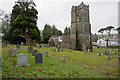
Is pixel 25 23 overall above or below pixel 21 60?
above

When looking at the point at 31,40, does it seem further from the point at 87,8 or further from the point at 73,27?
the point at 87,8

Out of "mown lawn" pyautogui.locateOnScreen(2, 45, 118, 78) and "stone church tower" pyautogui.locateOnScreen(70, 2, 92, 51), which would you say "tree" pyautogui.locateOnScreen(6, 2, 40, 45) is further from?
"mown lawn" pyautogui.locateOnScreen(2, 45, 118, 78)

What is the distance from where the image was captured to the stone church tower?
98.5 ft

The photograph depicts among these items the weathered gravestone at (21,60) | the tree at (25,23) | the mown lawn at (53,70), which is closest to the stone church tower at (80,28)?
the tree at (25,23)

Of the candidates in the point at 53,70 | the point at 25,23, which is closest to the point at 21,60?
the point at 53,70

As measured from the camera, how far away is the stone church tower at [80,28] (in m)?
30.0

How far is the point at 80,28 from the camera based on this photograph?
102ft

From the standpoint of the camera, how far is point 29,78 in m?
4.40

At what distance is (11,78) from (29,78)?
899mm

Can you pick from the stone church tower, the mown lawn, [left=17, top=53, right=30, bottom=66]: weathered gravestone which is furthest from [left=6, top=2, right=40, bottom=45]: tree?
[left=17, top=53, right=30, bottom=66]: weathered gravestone

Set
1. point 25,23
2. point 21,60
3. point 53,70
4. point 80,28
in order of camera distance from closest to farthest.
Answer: point 53,70 → point 21,60 → point 25,23 → point 80,28

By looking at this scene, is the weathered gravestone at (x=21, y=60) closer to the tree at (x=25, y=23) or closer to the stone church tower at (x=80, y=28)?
the tree at (x=25, y=23)

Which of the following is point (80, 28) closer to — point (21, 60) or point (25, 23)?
point (25, 23)

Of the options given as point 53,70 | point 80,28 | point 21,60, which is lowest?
point 53,70
